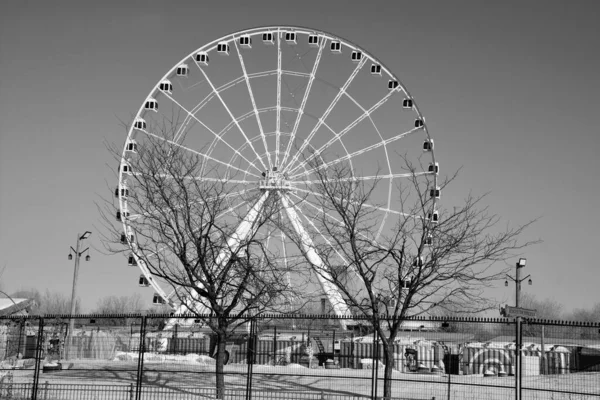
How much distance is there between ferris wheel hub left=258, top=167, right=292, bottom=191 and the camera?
3775 cm

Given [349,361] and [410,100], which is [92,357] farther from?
[410,100]

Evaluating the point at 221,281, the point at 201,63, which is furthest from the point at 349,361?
the point at 201,63

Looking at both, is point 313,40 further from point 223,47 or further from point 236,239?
point 236,239

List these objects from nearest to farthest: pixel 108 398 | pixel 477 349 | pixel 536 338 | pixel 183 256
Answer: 1. pixel 183 256
2. pixel 108 398
3. pixel 477 349
4. pixel 536 338

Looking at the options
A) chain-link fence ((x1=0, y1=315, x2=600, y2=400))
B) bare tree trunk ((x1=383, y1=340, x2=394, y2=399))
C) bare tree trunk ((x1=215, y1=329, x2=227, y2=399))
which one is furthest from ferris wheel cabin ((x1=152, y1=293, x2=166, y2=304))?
bare tree trunk ((x1=383, y1=340, x2=394, y2=399))

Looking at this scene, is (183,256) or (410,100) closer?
(183,256)

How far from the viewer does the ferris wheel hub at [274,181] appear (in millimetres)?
37750

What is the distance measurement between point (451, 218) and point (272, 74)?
2213cm

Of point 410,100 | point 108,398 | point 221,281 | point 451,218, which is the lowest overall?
point 108,398

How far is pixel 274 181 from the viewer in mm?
38094

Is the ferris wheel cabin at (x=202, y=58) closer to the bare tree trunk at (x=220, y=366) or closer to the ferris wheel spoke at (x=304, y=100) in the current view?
the ferris wheel spoke at (x=304, y=100)

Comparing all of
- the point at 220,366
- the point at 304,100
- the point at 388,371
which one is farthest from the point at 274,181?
the point at 388,371

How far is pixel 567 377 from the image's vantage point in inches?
969

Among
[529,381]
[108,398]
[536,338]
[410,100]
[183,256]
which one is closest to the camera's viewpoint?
[183,256]
